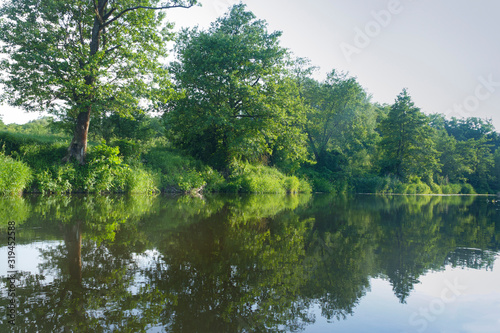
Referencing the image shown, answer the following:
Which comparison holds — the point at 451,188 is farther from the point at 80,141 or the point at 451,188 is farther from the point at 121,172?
the point at 80,141

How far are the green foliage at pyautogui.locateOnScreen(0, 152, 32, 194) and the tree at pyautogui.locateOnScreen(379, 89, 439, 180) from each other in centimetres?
3978

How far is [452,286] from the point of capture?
12.3 ft

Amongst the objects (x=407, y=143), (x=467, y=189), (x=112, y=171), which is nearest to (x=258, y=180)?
(x=112, y=171)

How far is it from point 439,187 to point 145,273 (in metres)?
52.4

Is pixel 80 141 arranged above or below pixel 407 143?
below

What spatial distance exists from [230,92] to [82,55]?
10.5 metres

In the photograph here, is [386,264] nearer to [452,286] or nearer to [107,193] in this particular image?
[452,286]

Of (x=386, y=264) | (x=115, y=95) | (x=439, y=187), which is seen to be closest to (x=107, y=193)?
(x=115, y=95)

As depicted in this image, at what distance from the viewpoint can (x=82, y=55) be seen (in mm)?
15164

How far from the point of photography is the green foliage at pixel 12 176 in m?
12.7

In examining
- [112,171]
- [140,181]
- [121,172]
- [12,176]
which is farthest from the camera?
[140,181]

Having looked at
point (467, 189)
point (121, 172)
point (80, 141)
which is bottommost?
point (467, 189)

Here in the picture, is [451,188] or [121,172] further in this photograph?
[451,188]

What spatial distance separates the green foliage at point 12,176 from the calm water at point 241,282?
787 cm
